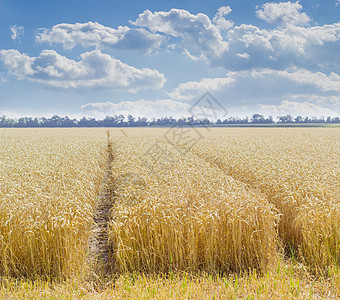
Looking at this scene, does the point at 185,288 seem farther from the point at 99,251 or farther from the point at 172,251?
the point at 99,251

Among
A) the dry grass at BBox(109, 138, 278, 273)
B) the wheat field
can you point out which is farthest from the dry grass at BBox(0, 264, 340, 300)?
the dry grass at BBox(109, 138, 278, 273)

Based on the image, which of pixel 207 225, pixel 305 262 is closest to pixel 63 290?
pixel 207 225

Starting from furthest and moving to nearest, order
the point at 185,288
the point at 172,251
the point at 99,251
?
the point at 99,251 → the point at 172,251 → the point at 185,288

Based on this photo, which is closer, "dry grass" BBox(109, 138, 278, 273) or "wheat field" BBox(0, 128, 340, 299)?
"wheat field" BBox(0, 128, 340, 299)

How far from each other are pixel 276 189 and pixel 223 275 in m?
3.78

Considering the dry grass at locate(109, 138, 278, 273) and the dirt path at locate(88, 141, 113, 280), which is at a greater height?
the dry grass at locate(109, 138, 278, 273)

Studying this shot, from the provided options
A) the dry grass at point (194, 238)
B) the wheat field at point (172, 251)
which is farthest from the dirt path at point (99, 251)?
the dry grass at point (194, 238)

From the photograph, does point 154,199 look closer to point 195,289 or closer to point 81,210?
point 81,210

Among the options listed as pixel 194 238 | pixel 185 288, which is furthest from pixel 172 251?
pixel 185 288

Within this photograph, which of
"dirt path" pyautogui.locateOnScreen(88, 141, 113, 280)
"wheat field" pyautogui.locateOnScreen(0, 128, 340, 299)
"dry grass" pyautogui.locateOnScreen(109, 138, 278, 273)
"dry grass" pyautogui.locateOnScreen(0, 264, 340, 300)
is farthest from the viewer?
"dirt path" pyautogui.locateOnScreen(88, 141, 113, 280)

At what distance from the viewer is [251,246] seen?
5727 mm

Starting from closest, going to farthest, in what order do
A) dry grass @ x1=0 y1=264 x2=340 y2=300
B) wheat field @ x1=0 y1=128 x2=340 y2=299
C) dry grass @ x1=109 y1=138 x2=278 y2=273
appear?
dry grass @ x1=0 y1=264 x2=340 y2=300 → wheat field @ x1=0 y1=128 x2=340 y2=299 → dry grass @ x1=109 y1=138 x2=278 y2=273

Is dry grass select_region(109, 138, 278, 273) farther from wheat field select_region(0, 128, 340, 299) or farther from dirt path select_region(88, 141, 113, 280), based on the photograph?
dirt path select_region(88, 141, 113, 280)

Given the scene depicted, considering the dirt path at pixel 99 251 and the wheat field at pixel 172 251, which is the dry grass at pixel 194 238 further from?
the dirt path at pixel 99 251
